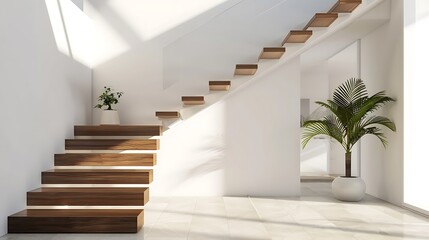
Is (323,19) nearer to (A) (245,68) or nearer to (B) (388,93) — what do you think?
(A) (245,68)

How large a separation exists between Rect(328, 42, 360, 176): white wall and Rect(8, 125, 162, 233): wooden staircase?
3.66 meters

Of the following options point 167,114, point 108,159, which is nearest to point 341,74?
point 167,114

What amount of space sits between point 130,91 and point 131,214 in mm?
3115

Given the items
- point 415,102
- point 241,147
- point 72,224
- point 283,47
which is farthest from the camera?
point 241,147

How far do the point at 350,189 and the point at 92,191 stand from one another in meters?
3.51

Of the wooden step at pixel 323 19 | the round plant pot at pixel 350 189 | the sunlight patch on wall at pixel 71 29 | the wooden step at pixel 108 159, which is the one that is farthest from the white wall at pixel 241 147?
the sunlight patch on wall at pixel 71 29

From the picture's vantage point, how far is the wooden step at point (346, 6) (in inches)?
252

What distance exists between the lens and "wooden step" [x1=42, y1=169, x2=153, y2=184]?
5.50m

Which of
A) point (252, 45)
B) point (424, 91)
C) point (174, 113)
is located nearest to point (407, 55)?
point (424, 91)

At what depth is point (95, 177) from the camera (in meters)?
5.55

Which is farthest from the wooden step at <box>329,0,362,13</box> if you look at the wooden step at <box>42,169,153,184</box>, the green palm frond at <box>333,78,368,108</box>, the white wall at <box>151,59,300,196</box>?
the wooden step at <box>42,169,153,184</box>

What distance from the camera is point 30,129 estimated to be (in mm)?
5273

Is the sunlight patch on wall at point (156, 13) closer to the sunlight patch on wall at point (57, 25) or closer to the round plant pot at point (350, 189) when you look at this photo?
the sunlight patch on wall at point (57, 25)

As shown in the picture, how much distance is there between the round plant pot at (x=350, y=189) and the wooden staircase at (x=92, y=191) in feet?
8.43
